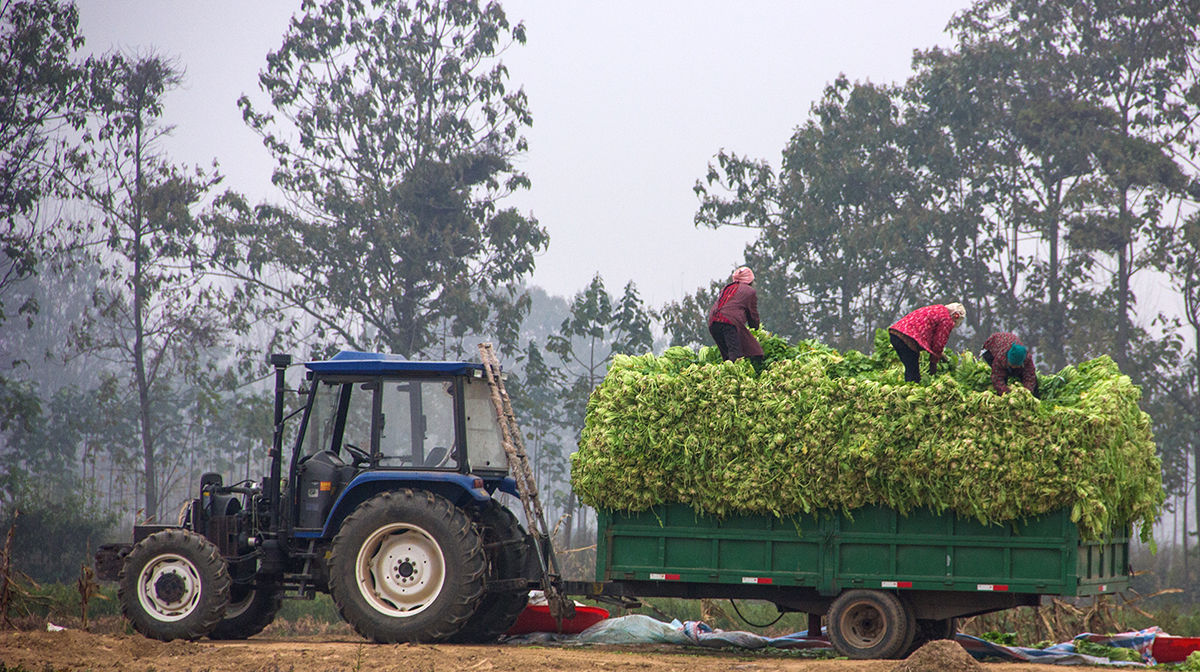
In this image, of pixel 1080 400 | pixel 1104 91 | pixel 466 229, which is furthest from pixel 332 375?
pixel 1104 91

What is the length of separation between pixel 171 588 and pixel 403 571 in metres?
2.22

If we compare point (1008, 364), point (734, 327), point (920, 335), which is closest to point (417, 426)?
point (734, 327)

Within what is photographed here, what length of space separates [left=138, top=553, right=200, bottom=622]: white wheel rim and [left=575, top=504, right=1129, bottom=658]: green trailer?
3630mm

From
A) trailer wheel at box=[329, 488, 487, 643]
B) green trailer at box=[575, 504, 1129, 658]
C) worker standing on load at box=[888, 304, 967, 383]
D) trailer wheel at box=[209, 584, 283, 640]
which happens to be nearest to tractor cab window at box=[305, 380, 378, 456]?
trailer wheel at box=[329, 488, 487, 643]

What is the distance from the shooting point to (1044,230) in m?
32.5

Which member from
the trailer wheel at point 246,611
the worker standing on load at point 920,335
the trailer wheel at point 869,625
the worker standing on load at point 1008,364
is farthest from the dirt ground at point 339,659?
the worker standing on load at point 920,335

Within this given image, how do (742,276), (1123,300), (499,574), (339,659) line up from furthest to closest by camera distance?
(1123,300) < (742,276) < (499,574) < (339,659)

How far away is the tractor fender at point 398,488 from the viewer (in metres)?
10.3

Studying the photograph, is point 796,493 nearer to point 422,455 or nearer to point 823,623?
point 823,623

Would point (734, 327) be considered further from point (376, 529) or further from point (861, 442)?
point (376, 529)

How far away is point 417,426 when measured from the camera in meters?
10.6

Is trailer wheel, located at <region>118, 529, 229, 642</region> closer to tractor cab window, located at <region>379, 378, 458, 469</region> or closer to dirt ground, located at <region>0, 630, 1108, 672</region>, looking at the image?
dirt ground, located at <region>0, 630, 1108, 672</region>

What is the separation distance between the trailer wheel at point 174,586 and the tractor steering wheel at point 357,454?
1.49 metres

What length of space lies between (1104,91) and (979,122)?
3495 millimetres
